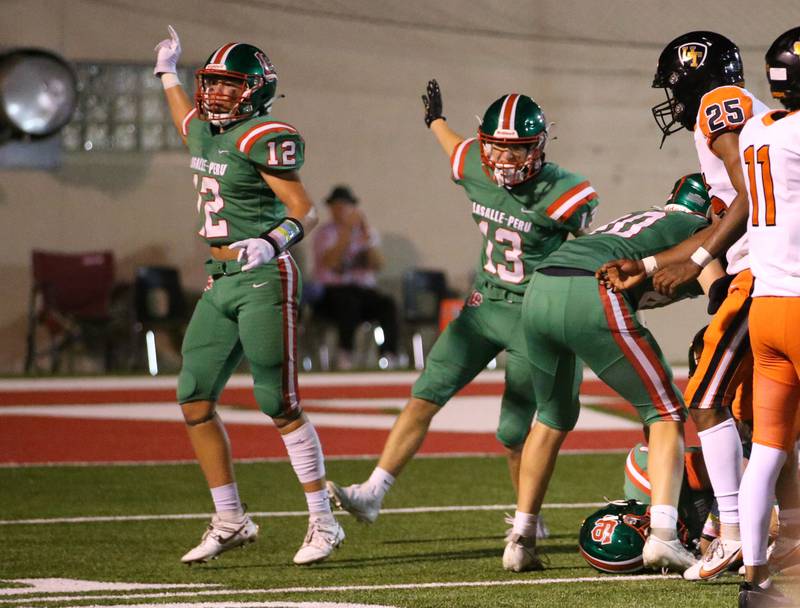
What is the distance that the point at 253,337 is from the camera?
504cm

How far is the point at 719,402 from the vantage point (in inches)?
171

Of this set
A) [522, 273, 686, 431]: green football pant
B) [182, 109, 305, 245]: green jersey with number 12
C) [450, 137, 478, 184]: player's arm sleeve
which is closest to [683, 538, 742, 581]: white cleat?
[522, 273, 686, 431]: green football pant

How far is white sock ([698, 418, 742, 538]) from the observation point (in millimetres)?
4363

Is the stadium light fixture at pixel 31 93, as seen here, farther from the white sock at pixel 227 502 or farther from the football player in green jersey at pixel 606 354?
the football player in green jersey at pixel 606 354

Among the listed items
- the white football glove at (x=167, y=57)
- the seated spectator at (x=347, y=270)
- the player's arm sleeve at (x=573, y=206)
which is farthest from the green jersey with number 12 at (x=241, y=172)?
the seated spectator at (x=347, y=270)

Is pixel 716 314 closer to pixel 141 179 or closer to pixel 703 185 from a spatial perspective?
pixel 703 185

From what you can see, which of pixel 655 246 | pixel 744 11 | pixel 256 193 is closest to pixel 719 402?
pixel 655 246

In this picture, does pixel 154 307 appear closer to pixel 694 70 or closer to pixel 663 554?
pixel 694 70

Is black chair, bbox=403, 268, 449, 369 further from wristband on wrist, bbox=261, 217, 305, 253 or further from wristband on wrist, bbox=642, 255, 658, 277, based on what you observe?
wristband on wrist, bbox=642, 255, 658, 277

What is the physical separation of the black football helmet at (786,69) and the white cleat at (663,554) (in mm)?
1374

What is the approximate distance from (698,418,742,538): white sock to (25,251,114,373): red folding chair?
9.01 meters

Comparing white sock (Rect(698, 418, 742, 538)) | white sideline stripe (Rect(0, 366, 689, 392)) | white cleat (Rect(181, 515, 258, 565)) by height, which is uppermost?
white sock (Rect(698, 418, 742, 538))

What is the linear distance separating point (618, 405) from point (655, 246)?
5.86 m

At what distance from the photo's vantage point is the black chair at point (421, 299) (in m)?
13.3
